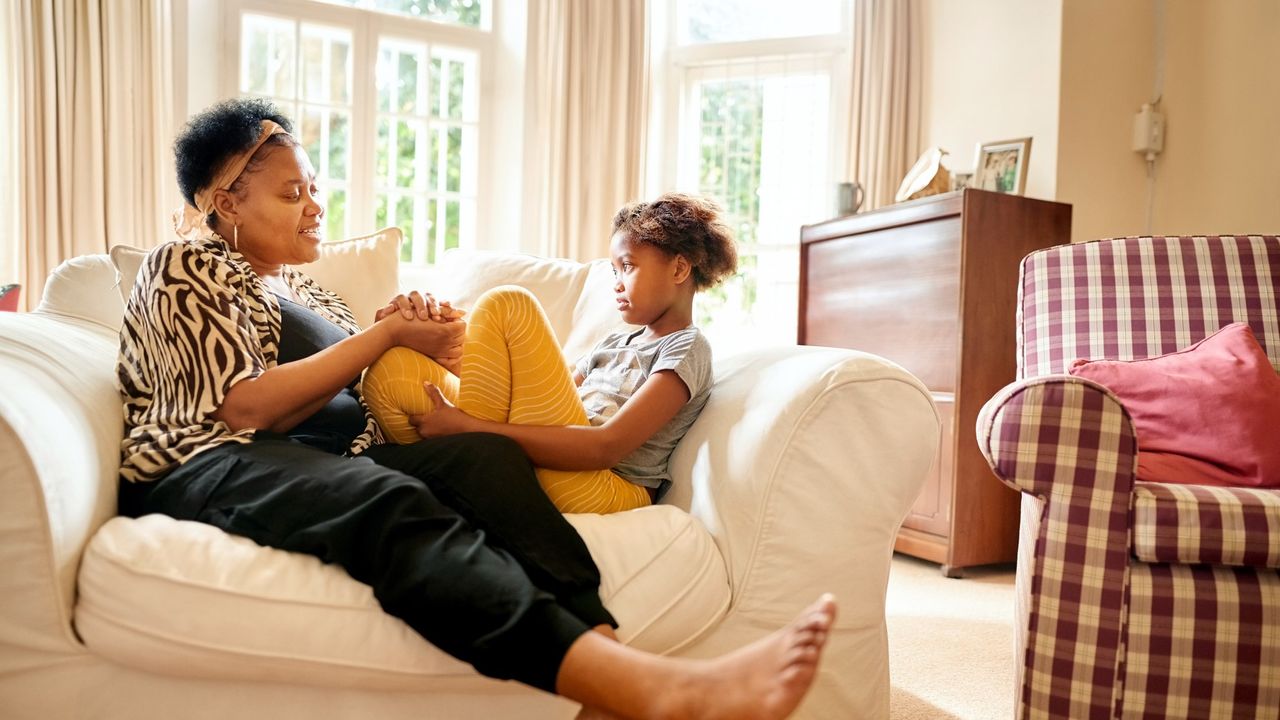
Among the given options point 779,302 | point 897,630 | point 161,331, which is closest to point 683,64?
point 779,302

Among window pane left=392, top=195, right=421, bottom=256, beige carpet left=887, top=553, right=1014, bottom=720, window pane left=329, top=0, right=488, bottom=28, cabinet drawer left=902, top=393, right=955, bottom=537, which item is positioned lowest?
beige carpet left=887, top=553, right=1014, bottom=720

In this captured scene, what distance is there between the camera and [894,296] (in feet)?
9.05

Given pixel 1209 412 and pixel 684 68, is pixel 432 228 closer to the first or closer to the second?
pixel 684 68

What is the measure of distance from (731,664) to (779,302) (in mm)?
3076

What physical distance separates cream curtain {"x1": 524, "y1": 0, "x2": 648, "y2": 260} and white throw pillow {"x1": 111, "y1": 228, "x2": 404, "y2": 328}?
5.24ft

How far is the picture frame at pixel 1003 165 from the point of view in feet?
9.50

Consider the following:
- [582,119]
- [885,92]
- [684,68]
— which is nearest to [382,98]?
[582,119]

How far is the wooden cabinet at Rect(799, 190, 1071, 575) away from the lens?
8.24 ft

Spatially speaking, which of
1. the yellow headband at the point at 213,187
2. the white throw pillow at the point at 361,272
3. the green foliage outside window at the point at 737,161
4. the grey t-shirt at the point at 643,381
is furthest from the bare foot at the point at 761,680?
the green foliage outside window at the point at 737,161

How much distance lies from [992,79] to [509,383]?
269 centimetres

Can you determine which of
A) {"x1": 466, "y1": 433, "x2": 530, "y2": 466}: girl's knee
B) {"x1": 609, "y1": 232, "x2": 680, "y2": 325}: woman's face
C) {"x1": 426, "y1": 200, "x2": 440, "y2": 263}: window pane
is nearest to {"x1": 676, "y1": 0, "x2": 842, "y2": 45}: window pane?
{"x1": 426, "y1": 200, "x2": 440, "y2": 263}: window pane

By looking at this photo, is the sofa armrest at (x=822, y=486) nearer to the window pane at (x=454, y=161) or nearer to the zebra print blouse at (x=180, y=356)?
the zebra print blouse at (x=180, y=356)

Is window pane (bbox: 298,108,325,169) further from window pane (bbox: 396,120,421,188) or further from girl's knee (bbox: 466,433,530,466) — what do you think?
girl's knee (bbox: 466,433,530,466)

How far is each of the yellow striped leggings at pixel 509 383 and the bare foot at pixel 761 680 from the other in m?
0.48
